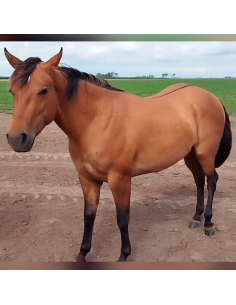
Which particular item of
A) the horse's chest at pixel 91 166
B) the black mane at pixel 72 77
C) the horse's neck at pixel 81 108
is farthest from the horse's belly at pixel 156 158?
the black mane at pixel 72 77

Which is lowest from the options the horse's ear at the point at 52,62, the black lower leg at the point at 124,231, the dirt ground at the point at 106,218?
the dirt ground at the point at 106,218

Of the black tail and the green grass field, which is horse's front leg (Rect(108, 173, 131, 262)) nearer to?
the green grass field

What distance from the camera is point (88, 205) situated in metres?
2.75

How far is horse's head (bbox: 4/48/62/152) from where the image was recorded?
1.81 m

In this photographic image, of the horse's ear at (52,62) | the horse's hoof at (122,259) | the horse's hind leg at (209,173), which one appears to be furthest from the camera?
the horse's hind leg at (209,173)

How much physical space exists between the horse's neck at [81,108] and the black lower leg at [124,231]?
83 centimetres

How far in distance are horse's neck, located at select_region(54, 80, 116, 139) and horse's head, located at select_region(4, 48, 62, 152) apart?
27cm

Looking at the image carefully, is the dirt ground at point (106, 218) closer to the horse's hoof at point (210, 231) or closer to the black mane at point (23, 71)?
the horse's hoof at point (210, 231)

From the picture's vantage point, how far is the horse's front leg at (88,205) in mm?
2686

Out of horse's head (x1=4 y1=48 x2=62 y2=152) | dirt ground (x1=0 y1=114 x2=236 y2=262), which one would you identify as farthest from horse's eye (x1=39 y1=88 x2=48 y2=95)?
dirt ground (x1=0 y1=114 x2=236 y2=262)

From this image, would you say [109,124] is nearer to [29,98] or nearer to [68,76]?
[68,76]

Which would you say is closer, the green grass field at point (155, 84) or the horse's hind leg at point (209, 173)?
the green grass field at point (155, 84)

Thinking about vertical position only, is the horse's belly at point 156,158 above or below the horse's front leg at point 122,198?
above
